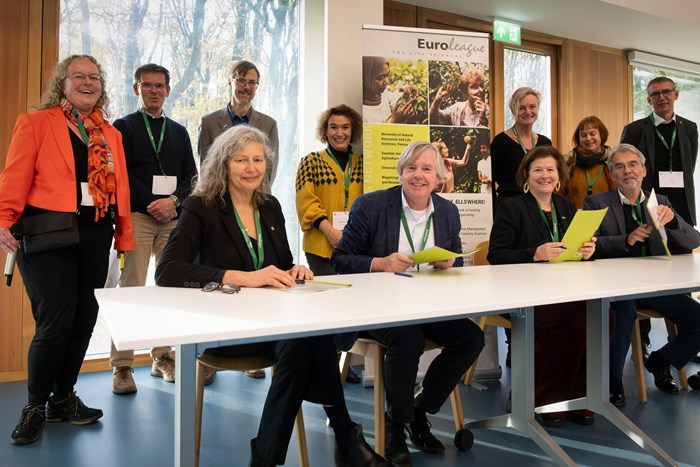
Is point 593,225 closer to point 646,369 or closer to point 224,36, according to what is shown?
point 646,369

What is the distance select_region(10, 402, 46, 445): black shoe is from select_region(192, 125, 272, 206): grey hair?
129 cm

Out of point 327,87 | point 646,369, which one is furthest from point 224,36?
point 646,369

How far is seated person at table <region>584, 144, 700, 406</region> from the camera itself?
320 centimetres

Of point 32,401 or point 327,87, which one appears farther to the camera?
point 327,87

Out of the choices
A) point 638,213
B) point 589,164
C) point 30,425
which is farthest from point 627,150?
point 30,425

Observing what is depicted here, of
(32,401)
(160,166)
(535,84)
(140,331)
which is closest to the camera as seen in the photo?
(140,331)

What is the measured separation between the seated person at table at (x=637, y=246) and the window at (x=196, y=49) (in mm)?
2372

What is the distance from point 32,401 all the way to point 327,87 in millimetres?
2615

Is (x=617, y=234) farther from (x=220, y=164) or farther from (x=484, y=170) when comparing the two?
(x=220, y=164)

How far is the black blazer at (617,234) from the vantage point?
3347 mm

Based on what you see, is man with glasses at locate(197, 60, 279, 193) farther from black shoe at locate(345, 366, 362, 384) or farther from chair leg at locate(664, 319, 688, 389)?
chair leg at locate(664, 319, 688, 389)

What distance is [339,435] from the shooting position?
213 centimetres

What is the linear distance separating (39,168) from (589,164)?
3.34 meters

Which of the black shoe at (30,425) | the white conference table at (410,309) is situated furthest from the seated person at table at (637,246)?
the black shoe at (30,425)
